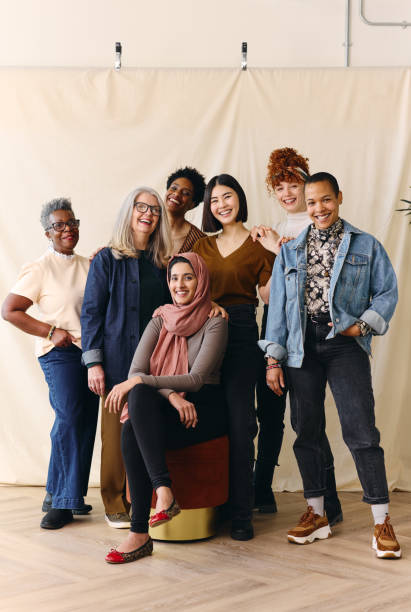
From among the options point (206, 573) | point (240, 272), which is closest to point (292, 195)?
point (240, 272)

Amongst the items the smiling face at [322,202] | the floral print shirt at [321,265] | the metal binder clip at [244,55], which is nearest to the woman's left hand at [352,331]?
the floral print shirt at [321,265]

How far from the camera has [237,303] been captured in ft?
10.1

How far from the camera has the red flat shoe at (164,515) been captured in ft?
8.38

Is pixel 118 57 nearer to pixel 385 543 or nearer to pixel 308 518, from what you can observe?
pixel 308 518

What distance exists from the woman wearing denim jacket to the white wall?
1660 millimetres

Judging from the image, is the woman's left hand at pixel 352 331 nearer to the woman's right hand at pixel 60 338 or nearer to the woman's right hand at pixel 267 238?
the woman's right hand at pixel 267 238

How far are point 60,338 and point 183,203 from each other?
2.93ft

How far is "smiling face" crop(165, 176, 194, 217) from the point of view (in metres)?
3.53

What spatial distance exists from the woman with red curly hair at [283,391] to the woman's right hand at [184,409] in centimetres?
52

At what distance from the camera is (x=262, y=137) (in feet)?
13.0

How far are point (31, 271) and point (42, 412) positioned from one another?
3.62 ft

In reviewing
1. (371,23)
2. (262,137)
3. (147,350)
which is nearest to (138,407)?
(147,350)

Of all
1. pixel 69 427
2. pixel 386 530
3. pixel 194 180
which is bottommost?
pixel 386 530

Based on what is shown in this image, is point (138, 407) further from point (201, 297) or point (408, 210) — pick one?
point (408, 210)
